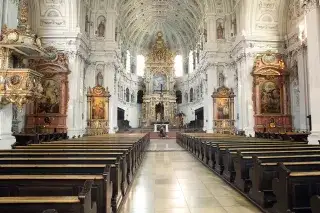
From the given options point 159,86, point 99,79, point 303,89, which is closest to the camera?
point 303,89

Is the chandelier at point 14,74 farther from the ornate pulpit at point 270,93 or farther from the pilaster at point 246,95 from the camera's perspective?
the ornate pulpit at point 270,93

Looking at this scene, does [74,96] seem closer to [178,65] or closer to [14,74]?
[14,74]

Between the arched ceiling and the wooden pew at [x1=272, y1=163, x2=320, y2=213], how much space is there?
22.5 meters

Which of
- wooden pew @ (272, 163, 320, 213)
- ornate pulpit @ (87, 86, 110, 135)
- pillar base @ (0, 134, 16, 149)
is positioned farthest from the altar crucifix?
wooden pew @ (272, 163, 320, 213)

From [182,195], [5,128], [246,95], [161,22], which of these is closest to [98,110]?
[246,95]

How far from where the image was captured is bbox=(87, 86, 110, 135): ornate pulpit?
20.7 metres

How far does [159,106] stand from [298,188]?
32385 millimetres

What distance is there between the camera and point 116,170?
4.14 meters

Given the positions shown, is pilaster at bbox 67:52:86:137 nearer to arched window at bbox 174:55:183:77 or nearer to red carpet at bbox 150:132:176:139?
red carpet at bbox 150:132:176:139

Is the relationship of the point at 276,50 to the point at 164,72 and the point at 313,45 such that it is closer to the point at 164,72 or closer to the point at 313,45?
the point at 313,45

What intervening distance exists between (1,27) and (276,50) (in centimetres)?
1633

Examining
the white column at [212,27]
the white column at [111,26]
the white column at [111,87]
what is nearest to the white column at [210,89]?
the white column at [212,27]

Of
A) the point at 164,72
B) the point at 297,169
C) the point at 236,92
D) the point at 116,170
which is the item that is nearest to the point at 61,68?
the point at 236,92

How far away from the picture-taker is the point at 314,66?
32.0 ft
